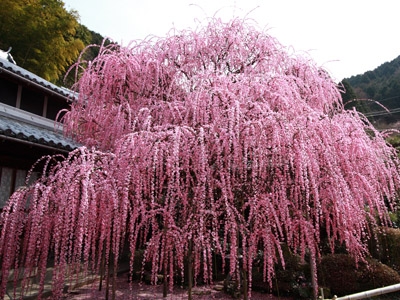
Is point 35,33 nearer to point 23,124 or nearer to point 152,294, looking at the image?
point 23,124

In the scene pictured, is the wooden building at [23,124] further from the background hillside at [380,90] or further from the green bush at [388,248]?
the background hillside at [380,90]

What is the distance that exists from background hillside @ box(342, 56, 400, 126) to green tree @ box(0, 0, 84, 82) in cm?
1681

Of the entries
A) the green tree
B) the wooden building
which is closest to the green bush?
the wooden building

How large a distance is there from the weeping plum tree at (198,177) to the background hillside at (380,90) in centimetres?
1780

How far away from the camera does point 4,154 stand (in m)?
6.00

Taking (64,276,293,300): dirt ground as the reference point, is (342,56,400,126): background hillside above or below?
above

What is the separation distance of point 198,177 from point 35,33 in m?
13.8

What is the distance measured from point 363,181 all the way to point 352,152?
0.40m

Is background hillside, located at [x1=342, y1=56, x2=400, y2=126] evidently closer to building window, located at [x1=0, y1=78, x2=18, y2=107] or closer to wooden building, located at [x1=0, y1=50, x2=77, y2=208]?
wooden building, located at [x1=0, y1=50, x2=77, y2=208]

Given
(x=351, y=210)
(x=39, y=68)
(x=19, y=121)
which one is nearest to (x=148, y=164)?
(x=351, y=210)

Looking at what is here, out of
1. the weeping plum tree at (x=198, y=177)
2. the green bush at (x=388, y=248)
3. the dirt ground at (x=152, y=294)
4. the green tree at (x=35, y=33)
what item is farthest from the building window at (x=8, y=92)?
the green bush at (x=388, y=248)

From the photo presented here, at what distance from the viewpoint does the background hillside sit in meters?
24.1

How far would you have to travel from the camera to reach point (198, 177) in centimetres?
288

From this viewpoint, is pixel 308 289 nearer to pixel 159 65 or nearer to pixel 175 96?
pixel 175 96
